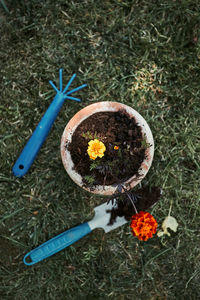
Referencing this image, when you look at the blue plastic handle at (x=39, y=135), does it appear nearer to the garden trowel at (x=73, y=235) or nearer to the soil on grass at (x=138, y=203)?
the garden trowel at (x=73, y=235)

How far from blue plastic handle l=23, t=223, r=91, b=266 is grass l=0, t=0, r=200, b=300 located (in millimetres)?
56

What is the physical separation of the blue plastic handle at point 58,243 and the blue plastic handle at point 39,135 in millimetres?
431

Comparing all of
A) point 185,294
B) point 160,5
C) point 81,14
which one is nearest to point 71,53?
point 81,14

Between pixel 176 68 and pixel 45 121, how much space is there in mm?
832

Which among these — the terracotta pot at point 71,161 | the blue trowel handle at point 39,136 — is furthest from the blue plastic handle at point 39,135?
the terracotta pot at point 71,161

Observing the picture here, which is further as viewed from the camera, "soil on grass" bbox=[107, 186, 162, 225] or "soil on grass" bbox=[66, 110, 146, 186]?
"soil on grass" bbox=[107, 186, 162, 225]

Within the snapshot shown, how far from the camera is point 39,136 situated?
1.53 m

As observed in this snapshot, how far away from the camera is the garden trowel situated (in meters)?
1.58

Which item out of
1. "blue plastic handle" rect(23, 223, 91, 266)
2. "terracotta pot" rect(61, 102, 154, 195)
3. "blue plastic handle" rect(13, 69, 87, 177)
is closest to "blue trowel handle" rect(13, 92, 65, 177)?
"blue plastic handle" rect(13, 69, 87, 177)

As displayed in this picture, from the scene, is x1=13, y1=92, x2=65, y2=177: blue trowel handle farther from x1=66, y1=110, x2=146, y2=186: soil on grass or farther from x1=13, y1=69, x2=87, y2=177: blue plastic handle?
x1=66, y1=110, x2=146, y2=186: soil on grass

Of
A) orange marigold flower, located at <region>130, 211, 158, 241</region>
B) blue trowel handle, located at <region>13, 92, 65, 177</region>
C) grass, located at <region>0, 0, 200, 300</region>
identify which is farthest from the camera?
grass, located at <region>0, 0, 200, 300</region>

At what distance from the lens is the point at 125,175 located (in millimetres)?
1291

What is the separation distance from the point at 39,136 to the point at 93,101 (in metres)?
0.38

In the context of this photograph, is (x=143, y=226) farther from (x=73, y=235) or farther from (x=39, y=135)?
(x=39, y=135)
